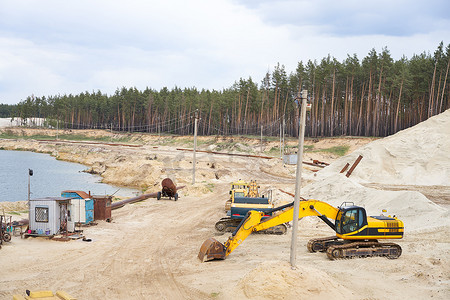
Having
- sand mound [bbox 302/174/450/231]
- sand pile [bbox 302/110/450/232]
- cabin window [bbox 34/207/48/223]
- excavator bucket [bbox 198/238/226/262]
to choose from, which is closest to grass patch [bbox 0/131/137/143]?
sand pile [bbox 302/110/450/232]

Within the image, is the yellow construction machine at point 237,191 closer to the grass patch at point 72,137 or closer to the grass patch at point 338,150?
the grass patch at point 338,150

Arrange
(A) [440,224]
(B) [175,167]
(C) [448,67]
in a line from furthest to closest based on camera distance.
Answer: (C) [448,67], (B) [175,167], (A) [440,224]

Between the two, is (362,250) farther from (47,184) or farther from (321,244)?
(47,184)

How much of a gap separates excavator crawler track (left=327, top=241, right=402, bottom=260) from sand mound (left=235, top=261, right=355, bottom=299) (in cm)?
403

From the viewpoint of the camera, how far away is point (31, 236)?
66.8ft

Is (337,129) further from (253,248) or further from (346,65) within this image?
(253,248)

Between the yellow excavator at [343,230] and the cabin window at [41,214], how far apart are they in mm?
9501

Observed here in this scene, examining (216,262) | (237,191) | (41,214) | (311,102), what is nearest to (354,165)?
(311,102)

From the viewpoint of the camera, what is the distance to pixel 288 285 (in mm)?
11766

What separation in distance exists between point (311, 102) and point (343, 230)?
1686 cm

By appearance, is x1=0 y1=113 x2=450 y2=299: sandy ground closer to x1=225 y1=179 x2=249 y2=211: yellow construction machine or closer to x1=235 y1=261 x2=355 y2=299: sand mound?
x1=235 y1=261 x2=355 y2=299: sand mound

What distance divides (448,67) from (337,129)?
28.3 meters

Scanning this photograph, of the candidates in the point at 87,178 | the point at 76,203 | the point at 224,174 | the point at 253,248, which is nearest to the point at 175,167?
the point at 224,174

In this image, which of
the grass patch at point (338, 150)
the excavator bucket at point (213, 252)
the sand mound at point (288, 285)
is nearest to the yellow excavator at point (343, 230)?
the excavator bucket at point (213, 252)
